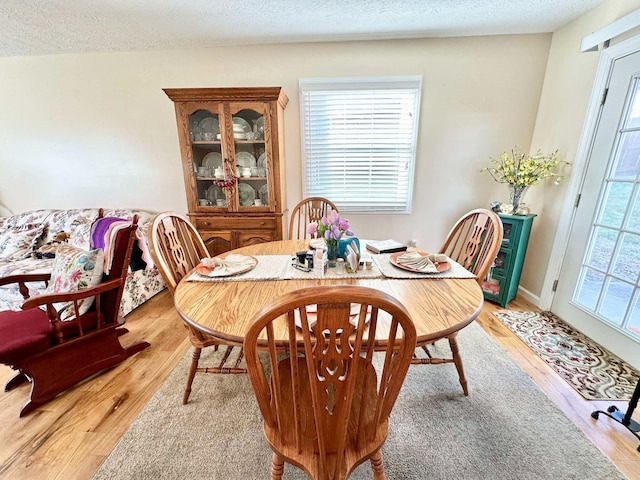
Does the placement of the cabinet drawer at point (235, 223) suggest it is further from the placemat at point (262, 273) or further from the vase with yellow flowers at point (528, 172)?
the vase with yellow flowers at point (528, 172)

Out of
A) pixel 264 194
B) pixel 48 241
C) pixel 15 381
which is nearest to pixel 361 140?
pixel 264 194

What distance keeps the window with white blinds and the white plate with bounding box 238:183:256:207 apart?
1.84ft

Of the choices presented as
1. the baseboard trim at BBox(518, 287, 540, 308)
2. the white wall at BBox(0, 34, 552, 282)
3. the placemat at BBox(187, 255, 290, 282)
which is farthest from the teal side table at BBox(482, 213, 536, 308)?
the placemat at BBox(187, 255, 290, 282)

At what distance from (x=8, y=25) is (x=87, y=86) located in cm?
60

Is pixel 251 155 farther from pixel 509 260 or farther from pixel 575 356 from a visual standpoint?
pixel 575 356

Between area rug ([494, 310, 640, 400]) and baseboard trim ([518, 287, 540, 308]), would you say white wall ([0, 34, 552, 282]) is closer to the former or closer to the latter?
baseboard trim ([518, 287, 540, 308])

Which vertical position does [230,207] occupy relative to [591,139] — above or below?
below

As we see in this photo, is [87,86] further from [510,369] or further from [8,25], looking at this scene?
[510,369]

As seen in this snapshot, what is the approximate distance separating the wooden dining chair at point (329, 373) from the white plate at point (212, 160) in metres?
2.10

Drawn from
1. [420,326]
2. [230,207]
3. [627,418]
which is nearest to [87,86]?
[230,207]

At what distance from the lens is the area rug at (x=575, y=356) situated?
1477 millimetres

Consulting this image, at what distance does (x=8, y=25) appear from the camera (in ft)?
6.82

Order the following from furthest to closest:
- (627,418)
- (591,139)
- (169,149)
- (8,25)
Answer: (169,149) → (8,25) → (591,139) → (627,418)

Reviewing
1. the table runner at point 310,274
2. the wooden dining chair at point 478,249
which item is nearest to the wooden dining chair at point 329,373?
the table runner at point 310,274
